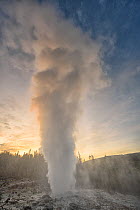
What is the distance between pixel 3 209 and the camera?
624 inches

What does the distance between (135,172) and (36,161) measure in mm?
114730

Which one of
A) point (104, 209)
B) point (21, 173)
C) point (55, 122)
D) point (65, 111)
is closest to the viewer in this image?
point (104, 209)

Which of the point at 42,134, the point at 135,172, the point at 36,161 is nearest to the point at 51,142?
the point at 42,134

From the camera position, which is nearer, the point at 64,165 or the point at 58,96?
the point at 64,165

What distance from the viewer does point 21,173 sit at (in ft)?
301

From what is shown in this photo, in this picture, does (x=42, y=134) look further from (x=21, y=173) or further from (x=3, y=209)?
(x=21, y=173)

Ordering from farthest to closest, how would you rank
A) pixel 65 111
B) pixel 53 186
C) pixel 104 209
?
pixel 65 111 → pixel 53 186 → pixel 104 209

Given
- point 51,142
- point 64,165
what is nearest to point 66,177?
point 64,165

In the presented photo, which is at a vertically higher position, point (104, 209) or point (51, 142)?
point (51, 142)

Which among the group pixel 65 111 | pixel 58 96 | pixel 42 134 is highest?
pixel 58 96

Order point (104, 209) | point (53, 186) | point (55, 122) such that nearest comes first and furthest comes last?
point (104, 209), point (53, 186), point (55, 122)

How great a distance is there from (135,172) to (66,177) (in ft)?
70.6

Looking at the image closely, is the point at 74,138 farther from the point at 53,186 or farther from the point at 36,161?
the point at 36,161

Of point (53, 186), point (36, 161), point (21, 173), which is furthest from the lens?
point (36, 161)
